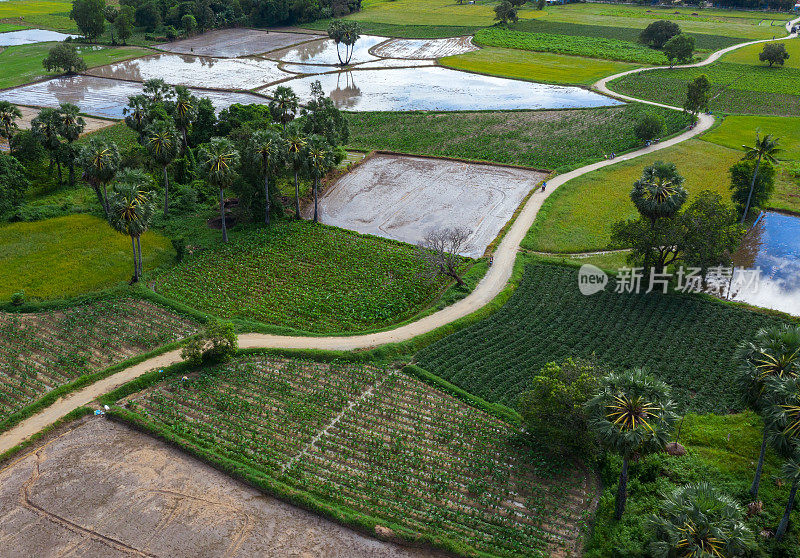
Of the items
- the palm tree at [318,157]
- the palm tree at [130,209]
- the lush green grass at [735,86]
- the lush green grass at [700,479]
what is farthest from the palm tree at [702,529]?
the lush green grass at [735,86]

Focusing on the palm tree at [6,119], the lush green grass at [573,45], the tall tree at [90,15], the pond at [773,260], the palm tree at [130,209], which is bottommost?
the pond at [773,260]

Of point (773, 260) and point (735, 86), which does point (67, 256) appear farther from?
point (735, 86)

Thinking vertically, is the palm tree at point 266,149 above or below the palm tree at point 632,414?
above

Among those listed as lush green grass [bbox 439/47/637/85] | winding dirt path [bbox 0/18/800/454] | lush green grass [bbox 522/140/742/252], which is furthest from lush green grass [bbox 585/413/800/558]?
lush green grass [bbox 439/47/637/85]

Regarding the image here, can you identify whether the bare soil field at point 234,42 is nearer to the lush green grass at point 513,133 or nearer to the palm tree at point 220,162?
the lush green grass at point 513,133

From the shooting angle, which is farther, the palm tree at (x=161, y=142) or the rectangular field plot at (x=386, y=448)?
the palm tree at (x=161, y=142)

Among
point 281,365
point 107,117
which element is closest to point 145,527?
point 281,365

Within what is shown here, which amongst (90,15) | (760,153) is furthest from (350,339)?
(90,15)

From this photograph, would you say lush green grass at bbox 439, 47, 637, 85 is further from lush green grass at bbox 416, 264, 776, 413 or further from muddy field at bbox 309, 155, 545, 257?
lush green grass at bbox 416, 264, 776, 413
